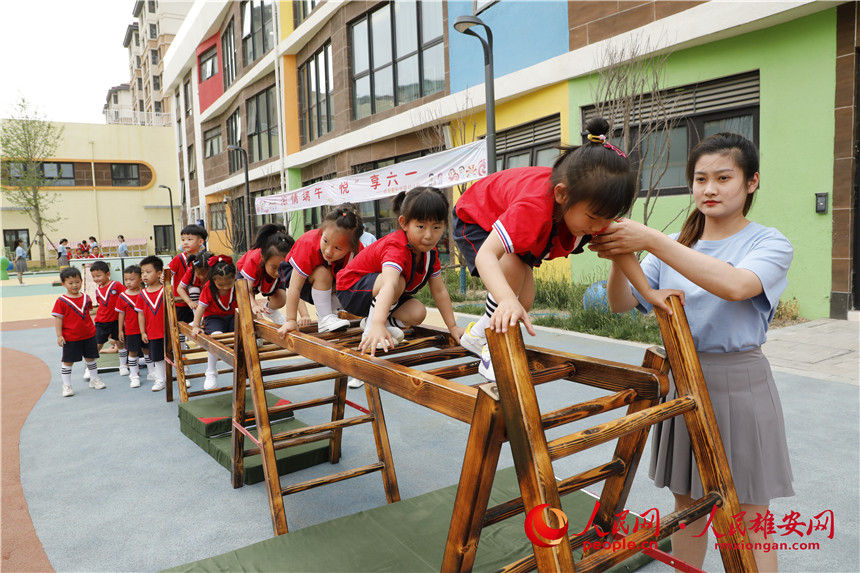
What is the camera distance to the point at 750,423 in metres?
1.65

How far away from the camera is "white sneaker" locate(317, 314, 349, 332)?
313 cm

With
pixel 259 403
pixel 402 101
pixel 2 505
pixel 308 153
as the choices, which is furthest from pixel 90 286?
pixel 259 403

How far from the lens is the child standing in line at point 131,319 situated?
232 inches

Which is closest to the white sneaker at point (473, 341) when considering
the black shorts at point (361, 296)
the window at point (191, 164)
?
the black shorts at point (361, 296)

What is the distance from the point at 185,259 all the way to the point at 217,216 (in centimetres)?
2116

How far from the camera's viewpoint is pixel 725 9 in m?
7.02

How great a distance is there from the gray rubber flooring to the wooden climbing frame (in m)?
0.93

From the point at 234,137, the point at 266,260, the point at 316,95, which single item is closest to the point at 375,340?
the point at 266,260

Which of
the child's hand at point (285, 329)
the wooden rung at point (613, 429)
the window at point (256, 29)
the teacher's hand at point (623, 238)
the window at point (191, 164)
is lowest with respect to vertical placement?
the wooden rung at point (613, 429)

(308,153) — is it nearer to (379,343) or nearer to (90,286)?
(90,286)

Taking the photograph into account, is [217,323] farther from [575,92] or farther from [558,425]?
[575,92]

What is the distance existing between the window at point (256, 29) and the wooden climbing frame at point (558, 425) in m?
19.3

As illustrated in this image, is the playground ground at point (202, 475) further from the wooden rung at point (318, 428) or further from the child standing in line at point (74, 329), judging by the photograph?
the wooden rung at point (318, 428)

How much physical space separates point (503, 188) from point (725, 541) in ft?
4.29
